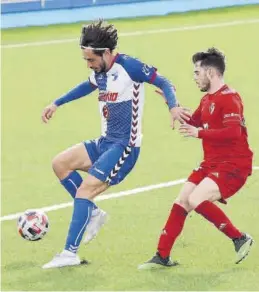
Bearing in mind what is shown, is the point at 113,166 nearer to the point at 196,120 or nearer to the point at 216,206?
the point at 196,120

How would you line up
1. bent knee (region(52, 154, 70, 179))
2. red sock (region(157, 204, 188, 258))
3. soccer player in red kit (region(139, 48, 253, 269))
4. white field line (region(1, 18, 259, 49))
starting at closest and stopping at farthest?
soccer player in red kit (region(139, 48, 253, 269)), red sock (region(157, 204, 188, 258)), bent knee (region(52, 154, 70, 179)), white field line (region(1, 18, 259, 49))

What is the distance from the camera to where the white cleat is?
10188 millimetres

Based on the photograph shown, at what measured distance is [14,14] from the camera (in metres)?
27.3

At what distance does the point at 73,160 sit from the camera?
10.9m

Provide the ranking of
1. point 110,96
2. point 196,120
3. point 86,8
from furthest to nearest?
point 86,8 < point 110,96 < point 196,120

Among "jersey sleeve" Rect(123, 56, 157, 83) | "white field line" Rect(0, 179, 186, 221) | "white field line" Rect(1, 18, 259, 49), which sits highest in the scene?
"white field line" Rect(1, 18, 259, 49)

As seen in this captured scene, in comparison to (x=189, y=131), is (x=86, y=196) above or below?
below

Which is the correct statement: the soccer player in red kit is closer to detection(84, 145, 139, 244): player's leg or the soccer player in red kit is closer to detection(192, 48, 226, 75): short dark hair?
detection(192, 48, 226, 75): short dark hair

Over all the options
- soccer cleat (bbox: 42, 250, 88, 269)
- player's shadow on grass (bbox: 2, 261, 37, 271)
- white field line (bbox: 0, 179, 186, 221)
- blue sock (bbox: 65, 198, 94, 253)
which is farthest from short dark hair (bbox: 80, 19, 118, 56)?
white field line (bbox: 0, 179, 186, 221)

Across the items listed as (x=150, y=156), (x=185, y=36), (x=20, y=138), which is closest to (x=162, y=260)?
(x=150, y=156)

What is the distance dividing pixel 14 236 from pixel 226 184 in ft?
7.91

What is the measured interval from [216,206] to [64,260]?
1.49 metres

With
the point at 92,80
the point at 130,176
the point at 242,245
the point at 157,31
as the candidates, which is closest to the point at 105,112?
the point at 92,80

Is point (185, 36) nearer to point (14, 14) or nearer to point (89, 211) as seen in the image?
point (14, 14)
